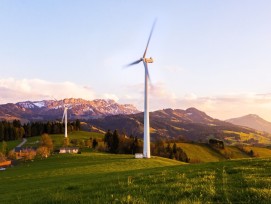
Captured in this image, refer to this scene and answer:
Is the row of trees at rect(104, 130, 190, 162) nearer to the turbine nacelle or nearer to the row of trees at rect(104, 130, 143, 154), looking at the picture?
the row of trees at rect(104, 130, 143, 154)

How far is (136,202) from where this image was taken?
Result: 521 inches

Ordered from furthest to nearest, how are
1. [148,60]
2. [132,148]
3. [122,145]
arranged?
[122,145]
[132,148]
[148,60]

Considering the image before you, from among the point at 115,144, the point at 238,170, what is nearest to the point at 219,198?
the point at 238,170

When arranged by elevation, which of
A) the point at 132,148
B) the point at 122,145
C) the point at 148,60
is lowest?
the point at 132,148

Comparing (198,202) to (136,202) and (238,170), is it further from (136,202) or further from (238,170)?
(238,170)

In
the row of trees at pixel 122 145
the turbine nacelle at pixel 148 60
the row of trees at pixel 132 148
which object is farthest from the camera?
the row of trees at pixel 132 148

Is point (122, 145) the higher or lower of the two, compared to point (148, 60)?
lower

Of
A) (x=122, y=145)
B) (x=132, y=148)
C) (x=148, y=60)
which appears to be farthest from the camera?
(x=122, y=145)

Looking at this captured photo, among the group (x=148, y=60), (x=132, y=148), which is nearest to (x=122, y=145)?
(x=132, y=148)

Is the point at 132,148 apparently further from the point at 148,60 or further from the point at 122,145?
the point at 148,60

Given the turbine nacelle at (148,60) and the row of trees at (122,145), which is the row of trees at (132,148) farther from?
the turbine nacelle at (148,60)

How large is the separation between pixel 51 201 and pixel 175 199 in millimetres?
6117

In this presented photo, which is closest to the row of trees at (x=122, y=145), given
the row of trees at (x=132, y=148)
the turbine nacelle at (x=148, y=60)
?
the row of trees at (x=132, y=148)

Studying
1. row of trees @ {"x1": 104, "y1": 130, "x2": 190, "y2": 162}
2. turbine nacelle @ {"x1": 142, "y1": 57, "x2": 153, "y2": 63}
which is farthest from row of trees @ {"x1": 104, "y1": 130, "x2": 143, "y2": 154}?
turbine nacelle @ {"x1": 142, "y1": 57, "x2": 153, "y2": 63}
